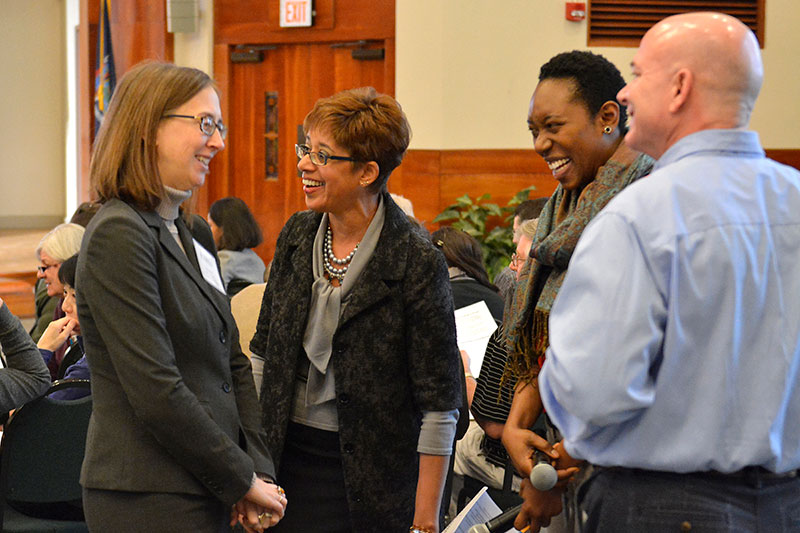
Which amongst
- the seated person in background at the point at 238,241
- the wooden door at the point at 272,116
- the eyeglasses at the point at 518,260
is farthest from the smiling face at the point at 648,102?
the wooden door at the point at 272,116

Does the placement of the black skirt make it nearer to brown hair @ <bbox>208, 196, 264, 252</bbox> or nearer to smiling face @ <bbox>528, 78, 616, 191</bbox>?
smiling face @ <bbox>528, 78, 616, 191</bbox>

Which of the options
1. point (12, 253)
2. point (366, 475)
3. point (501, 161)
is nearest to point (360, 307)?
point (366, 475)

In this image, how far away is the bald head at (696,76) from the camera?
5.01 feet

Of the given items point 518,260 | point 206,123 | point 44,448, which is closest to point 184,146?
point 206,123

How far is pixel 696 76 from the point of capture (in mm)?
1538

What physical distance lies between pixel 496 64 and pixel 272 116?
2195 millimetres

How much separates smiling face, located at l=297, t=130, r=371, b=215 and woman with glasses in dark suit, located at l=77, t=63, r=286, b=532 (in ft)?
1.13

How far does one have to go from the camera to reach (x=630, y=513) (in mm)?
1528

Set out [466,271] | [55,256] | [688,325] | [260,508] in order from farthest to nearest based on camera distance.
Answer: [55,256]
[466,271]
[260,508]
[688,325]

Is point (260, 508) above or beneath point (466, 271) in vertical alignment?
beneath

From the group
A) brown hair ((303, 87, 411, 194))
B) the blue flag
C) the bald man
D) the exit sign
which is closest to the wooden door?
the exit sign

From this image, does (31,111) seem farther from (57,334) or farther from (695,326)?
(695,326)

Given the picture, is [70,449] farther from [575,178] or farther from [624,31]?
[624,31]

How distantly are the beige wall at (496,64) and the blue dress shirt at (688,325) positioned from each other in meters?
6.19
